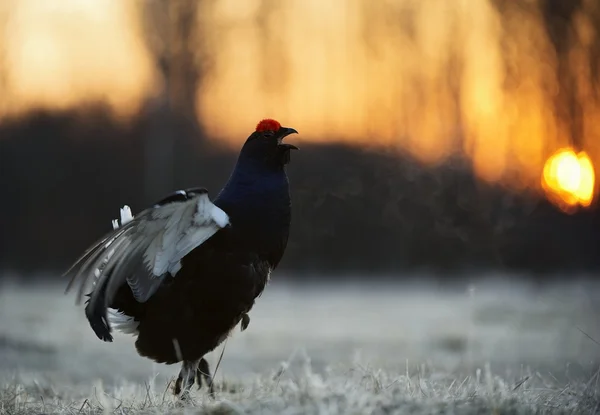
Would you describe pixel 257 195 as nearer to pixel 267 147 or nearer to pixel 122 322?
pixel 267 147

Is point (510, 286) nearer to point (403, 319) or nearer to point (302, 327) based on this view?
point (403, 319)

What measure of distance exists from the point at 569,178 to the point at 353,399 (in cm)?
710

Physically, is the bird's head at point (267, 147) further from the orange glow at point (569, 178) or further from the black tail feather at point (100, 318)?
the orange glow at point (569, 178)

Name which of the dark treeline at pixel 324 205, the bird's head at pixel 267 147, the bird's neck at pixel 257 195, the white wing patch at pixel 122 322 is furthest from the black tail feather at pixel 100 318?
the dark treeline at pixel 324 205

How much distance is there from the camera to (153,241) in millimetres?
3670

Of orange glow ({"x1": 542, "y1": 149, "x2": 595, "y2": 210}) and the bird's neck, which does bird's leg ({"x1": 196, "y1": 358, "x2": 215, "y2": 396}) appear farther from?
orange glow ({"x1": 542, "y1": 149, "x2": 595, "y2": 210})

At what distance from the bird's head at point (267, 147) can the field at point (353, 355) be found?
0.86 m

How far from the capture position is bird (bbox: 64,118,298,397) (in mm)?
3580

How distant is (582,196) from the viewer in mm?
9367

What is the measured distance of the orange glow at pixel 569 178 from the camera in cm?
903

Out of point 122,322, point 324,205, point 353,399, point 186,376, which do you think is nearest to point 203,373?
point 186,376

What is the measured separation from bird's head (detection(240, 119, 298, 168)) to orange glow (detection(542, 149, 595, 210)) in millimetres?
5459

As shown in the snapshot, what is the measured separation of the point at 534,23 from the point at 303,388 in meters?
8.86

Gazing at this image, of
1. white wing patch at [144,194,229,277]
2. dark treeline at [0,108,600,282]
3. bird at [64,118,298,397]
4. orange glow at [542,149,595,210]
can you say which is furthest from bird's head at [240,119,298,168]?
dark treeline at [0,108,600,282]
